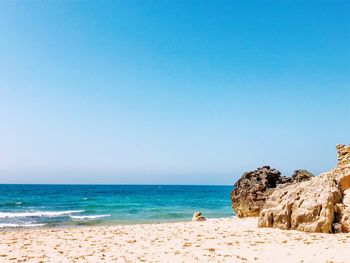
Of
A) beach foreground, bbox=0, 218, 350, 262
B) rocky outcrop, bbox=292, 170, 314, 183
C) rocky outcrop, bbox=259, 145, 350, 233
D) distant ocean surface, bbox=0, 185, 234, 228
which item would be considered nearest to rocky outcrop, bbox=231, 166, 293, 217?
rocky outcrop, bbox=292, 170, 314, 183

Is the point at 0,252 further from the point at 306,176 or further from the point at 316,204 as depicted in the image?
the point at 306,176

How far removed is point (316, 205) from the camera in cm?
1452

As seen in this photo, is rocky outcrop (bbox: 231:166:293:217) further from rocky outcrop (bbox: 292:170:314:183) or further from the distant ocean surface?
the distant ocean surface

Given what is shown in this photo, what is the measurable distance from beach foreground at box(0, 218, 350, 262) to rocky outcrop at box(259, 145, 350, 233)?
27.7 inches

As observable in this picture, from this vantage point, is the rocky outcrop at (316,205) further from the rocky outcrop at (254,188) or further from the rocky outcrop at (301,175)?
the rocky outcrop at (301,175)

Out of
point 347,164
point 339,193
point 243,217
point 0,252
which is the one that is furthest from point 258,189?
point 0,252

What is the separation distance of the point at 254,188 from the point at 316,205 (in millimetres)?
9672

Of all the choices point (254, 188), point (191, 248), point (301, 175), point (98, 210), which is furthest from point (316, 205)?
point (98, 210)

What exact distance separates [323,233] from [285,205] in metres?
2.47

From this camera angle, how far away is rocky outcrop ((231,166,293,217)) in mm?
23406

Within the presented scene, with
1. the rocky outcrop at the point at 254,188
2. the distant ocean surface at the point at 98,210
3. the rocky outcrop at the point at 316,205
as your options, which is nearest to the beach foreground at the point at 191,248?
the rocky outcrop at the point at 316,205

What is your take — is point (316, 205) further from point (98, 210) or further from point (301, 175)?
point (98, 210)

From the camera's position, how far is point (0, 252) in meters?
11.5

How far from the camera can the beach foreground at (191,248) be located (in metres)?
10.0
